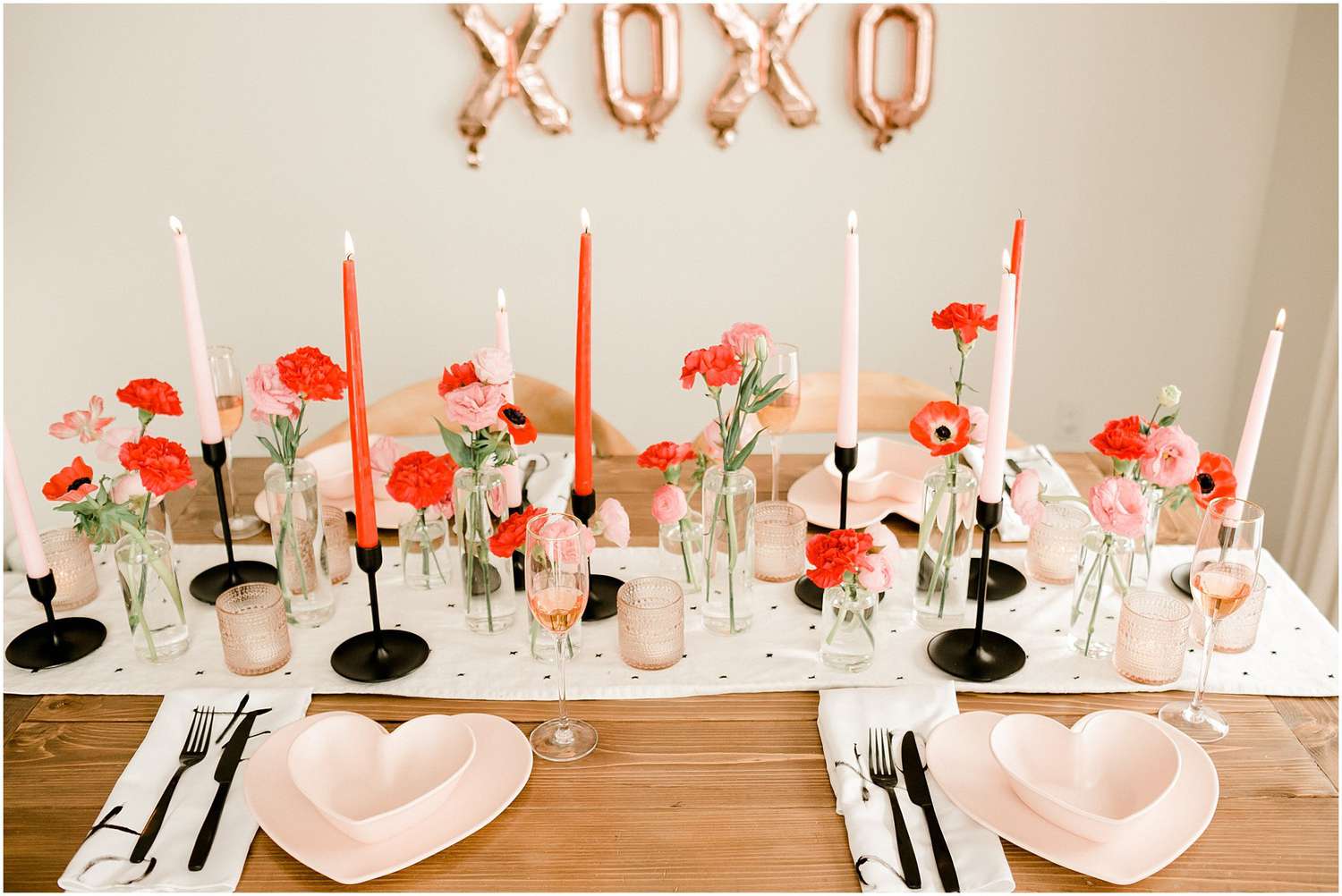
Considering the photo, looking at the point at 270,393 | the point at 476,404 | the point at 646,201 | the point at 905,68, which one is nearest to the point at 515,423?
the point at 476,404

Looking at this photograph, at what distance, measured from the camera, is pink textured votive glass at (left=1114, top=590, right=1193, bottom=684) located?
1134mm

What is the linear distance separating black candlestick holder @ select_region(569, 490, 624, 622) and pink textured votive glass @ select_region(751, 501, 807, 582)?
0.19 metres

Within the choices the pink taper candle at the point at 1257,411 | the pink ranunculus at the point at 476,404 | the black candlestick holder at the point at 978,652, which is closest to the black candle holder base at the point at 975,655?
the black candlestick holder at the point at 978,652

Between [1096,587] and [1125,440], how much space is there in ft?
0.65

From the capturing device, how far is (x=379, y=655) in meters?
1.19

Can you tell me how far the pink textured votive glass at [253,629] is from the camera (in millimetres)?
1155

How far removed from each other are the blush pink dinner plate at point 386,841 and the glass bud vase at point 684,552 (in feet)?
1.09

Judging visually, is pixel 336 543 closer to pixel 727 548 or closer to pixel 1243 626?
pixel 727 548

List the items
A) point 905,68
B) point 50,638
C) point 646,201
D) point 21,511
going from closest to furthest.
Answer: point 21,511 < point 50,638 < point 905,68 < point 646,201

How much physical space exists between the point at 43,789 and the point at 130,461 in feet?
1.08

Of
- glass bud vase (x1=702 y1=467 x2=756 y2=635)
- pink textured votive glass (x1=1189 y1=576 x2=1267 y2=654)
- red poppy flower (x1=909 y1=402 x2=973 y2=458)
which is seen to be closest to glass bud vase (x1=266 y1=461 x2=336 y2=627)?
glass bud vase (x1=702 y1=467 x2=756 y2=635)

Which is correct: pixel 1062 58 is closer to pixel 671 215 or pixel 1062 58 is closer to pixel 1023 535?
pixel 671 215

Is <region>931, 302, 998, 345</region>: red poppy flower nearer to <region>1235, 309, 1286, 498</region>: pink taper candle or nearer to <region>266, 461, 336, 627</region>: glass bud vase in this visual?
<region>1235, 309, 1286, 498</region>: pink taper candle

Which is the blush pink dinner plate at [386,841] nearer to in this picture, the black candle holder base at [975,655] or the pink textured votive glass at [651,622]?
the pink textured votive glass at [651,622]
